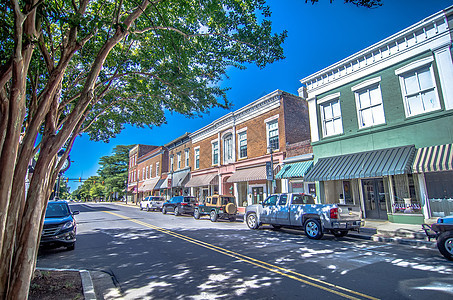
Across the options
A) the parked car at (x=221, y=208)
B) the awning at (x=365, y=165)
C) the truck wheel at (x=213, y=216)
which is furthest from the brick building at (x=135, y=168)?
the awning at (x=365, y=165)

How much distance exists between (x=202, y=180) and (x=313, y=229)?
1938cm

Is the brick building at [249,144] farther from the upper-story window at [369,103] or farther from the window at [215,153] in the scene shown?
the upper-story window at [369,103]

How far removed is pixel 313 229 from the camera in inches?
401

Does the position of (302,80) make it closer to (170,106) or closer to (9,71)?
(170,106)

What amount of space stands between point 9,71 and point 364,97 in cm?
1568

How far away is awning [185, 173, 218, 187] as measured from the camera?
87.9ft

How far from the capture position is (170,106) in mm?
10508

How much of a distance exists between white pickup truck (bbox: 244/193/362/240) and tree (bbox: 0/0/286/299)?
17.9 feet

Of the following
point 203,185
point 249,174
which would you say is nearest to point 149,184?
point 203,185

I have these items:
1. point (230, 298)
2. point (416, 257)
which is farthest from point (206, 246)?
point (416, 257)

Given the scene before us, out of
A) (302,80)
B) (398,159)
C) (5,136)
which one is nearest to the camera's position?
(5,136)

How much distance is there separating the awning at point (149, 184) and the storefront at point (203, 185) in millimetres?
13240

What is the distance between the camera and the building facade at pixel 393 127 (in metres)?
11.4

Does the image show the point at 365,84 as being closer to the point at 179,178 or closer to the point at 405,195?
the point at 405,195
